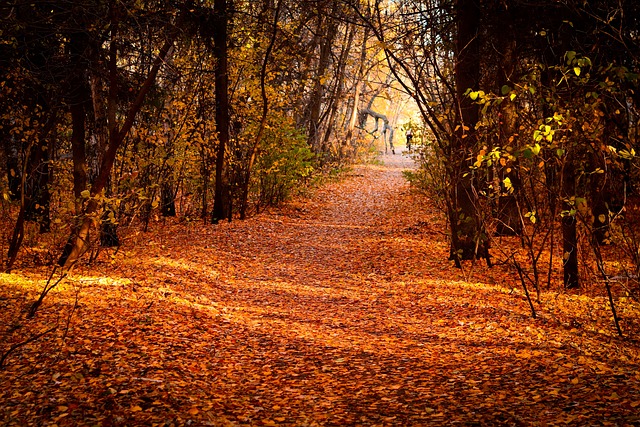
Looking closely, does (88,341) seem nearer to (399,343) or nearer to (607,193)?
(399,343)

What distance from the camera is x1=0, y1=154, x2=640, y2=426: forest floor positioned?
4.80 meters

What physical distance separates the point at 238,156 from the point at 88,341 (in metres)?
11.0

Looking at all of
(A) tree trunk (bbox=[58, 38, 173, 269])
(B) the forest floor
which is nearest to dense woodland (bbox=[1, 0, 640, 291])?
(A) tree trunk (bbox=[58, 38, 173, 269])

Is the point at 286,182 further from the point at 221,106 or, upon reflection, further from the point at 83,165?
the point at 83,165

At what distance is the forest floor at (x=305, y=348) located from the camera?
4.80 meters

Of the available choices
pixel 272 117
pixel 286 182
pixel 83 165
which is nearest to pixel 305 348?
pixel 83 165

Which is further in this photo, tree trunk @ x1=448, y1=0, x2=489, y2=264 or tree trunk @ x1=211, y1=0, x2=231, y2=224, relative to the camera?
tree trunk @ x1=211, y1=0, x2=231, y2=224

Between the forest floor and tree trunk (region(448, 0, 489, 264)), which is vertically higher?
tree trunk (region(448, 0, 489, 264))

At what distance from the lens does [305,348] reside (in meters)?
6.84

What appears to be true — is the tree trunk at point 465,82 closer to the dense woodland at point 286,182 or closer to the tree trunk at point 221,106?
the dense woodland at point 286,182

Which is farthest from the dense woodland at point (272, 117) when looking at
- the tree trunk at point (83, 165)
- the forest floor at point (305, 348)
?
the forest floor at point (305, 348)

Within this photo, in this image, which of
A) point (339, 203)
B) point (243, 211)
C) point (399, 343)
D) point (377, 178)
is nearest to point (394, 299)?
point (399, 343)

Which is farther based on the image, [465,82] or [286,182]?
[286,182]

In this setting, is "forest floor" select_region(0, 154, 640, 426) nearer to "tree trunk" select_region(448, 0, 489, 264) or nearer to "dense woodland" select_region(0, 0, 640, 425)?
"dense woodland" select_region(0, 0, 640, 425)
